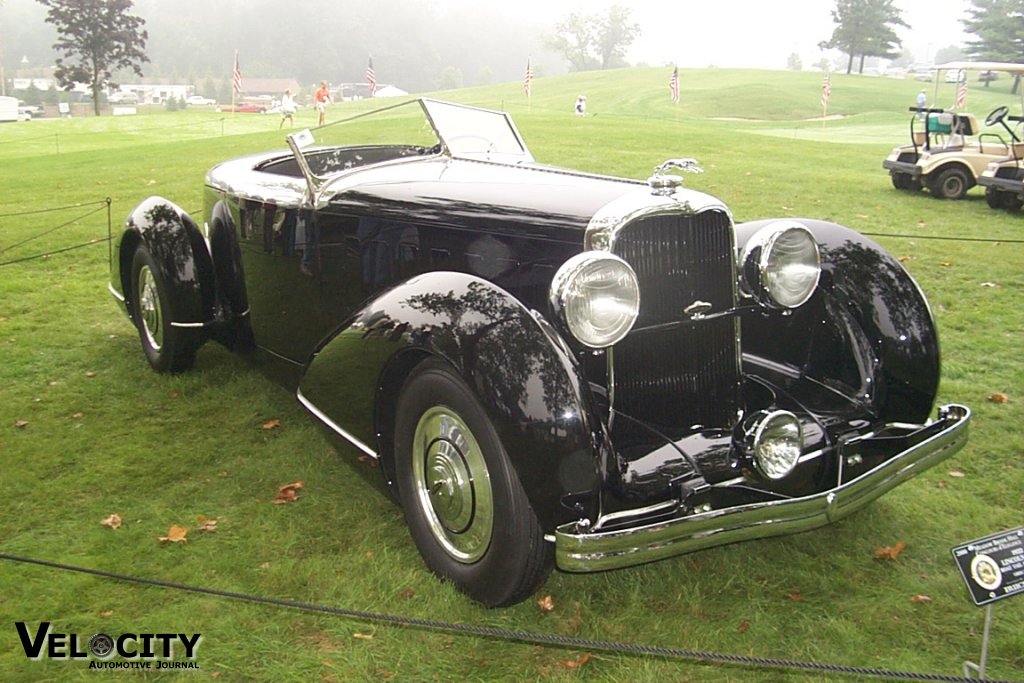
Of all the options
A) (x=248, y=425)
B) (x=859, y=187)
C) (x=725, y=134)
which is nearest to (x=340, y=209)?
(x=248, y=425)

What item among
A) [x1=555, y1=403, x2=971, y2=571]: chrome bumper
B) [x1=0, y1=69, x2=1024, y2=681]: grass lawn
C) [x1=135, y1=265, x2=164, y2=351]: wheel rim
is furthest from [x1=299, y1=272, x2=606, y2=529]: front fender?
[x1=135, y1=265, x2=164, y2=351]: wheel rim

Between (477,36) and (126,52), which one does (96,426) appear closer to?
(126,52)

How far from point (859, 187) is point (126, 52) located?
156ft

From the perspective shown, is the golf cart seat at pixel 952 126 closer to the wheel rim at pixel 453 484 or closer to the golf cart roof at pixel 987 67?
the golf cart roof at pixel 987 67

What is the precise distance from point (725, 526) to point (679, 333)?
81 centimetres

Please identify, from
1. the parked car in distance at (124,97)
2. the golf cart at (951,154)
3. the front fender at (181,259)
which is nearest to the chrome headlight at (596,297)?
the front fender at (181,259)

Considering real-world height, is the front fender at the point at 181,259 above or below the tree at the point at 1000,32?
below

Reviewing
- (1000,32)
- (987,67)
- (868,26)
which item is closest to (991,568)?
(987,67)

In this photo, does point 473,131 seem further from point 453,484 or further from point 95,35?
point 95,35

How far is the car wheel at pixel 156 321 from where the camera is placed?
468cm

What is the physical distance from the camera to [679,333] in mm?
2979

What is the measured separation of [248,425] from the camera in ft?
14.5

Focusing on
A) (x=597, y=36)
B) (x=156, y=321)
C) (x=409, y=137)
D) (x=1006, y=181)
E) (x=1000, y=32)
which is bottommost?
(x=156, y=321)

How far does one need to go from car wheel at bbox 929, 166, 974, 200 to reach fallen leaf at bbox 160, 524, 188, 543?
40.0ft
